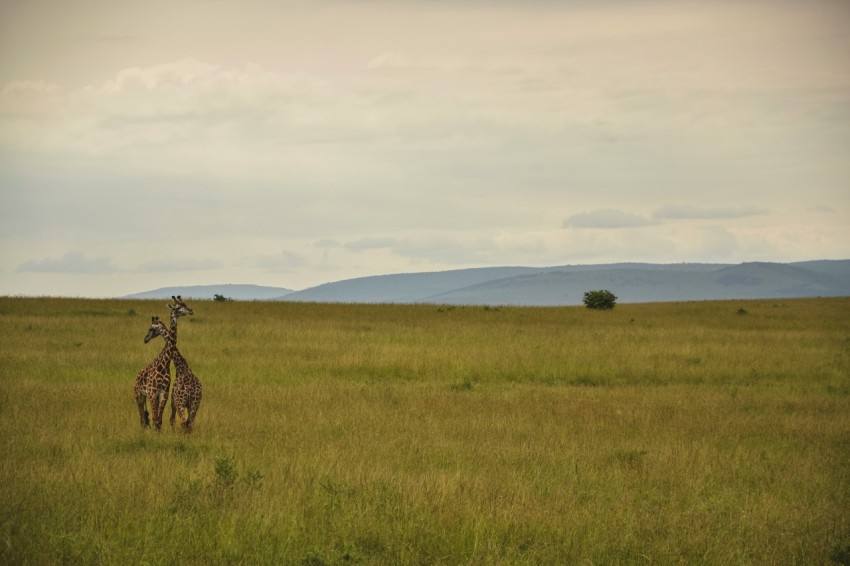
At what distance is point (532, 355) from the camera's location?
2784 cm

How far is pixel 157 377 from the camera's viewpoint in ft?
43.4

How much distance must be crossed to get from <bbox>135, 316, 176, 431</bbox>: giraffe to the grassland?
0.52 metres

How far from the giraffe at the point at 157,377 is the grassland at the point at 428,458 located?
520mm

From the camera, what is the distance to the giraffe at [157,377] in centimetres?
1296

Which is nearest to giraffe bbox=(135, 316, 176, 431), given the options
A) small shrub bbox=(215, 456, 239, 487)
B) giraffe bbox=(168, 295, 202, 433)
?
giraffe bbox=(168, 295, 202, 433)

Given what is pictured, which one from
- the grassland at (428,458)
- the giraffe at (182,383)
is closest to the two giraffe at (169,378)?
the giraffe at (182,383)

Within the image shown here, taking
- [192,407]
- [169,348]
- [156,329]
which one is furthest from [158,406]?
[156,329]

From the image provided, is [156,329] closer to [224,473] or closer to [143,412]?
[143,412]

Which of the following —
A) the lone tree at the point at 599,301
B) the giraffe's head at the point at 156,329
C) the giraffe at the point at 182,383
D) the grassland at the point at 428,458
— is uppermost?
the lone tree at the point at 599,301

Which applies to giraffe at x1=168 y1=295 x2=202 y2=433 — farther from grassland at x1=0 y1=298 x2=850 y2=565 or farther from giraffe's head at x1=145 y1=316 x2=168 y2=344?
grassland at x1=0 y1=298 x2=850 y2=565

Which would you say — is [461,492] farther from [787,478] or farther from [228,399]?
[228,399]

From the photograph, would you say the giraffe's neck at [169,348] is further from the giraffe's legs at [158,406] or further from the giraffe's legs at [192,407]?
the giraffe's legs at [192,407]

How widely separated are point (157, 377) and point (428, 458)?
4346 mm

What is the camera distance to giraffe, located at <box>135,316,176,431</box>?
A: 12961 mm
